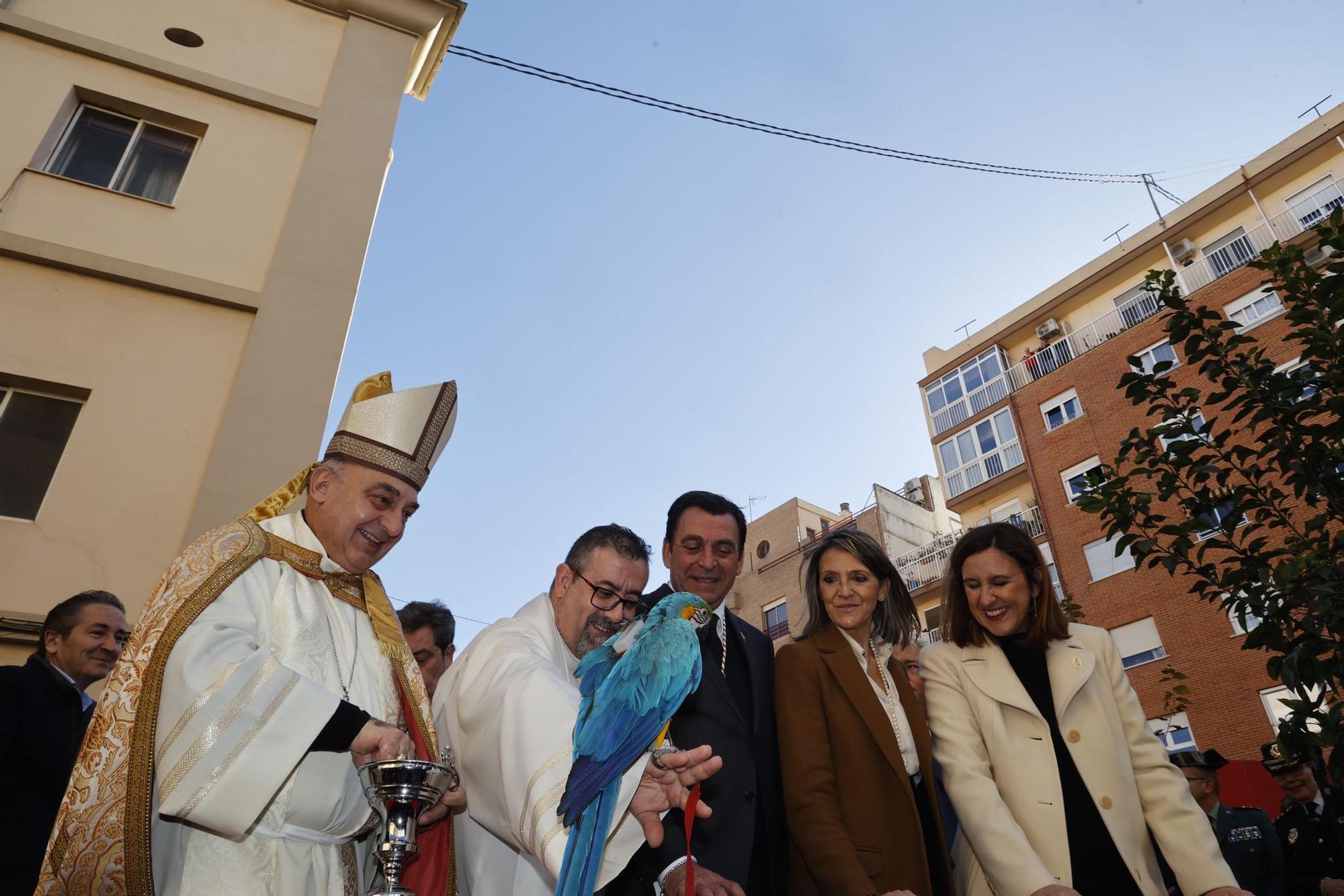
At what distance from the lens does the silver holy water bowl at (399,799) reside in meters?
1.80

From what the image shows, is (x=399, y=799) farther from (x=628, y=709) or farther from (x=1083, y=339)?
(x=1083, y=339)

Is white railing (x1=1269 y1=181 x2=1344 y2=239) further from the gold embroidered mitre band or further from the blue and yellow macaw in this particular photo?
the blue and yellow macaw

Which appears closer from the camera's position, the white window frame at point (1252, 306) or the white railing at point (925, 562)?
the white window frame at point (1252, 306)

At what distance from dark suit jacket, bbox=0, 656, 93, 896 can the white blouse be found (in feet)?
9.53

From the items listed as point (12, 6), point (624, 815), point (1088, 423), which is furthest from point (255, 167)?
point (1088, 423)

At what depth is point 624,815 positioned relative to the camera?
6.59ft

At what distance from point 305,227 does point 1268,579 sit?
23.7ft

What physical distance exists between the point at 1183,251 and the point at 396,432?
21406 mm

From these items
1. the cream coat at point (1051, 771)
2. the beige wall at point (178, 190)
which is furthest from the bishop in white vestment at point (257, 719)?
the beige wall at point (178, 190)

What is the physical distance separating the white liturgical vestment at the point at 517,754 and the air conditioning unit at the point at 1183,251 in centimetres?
2109

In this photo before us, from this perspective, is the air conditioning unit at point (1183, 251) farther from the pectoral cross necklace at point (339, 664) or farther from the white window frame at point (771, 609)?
the pectoral cross necklace at point (339, 664)

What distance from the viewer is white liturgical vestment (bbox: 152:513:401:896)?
6.13 feet

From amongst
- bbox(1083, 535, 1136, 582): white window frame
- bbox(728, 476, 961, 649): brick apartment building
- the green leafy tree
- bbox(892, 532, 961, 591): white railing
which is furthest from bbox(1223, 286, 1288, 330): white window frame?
the green leafy tree

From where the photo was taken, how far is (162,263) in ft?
21.1
